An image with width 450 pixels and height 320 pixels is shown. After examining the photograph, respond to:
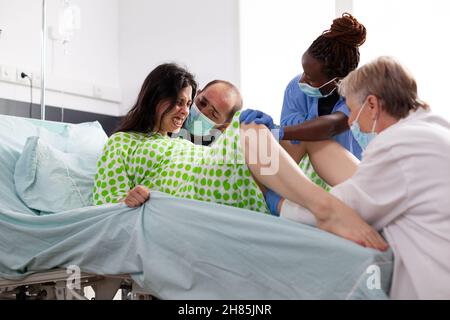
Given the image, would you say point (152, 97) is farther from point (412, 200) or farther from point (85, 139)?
point (412, 200)

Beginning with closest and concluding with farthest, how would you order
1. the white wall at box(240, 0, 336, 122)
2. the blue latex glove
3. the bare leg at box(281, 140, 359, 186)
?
1. the blue latex glove
2. the bare leg at box(281, 140, 359, 186)
3. the white wall at box(240, 0, 336, 122)

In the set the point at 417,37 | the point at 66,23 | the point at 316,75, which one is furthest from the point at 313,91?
the point at 66,23

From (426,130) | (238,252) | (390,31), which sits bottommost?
(238,252)

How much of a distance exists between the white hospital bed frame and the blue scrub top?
786 mm

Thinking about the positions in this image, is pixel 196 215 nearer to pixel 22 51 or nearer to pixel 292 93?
pixel 292 93

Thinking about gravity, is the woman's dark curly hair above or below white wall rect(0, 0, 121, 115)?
below

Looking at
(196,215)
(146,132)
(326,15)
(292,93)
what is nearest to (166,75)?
(146,132)

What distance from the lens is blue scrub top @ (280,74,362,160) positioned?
74.0 inches

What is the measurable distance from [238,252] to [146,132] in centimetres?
82

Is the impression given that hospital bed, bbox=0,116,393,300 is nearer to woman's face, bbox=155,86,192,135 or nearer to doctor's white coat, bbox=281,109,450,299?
doctor's white coat, bbox=281,109,450,299

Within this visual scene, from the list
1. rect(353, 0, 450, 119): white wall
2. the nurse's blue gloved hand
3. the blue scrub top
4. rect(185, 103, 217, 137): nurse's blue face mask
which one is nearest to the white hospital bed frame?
the nurse's blue gloved hand

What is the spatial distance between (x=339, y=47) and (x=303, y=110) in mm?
257

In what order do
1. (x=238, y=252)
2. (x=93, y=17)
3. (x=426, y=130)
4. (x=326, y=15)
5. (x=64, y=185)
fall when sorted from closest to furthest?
(x=426, y=130), (x=238, y=252), (x=64, y=185), (x=326, y=15), (x=93, y=17)

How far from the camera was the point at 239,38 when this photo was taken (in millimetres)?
3529
